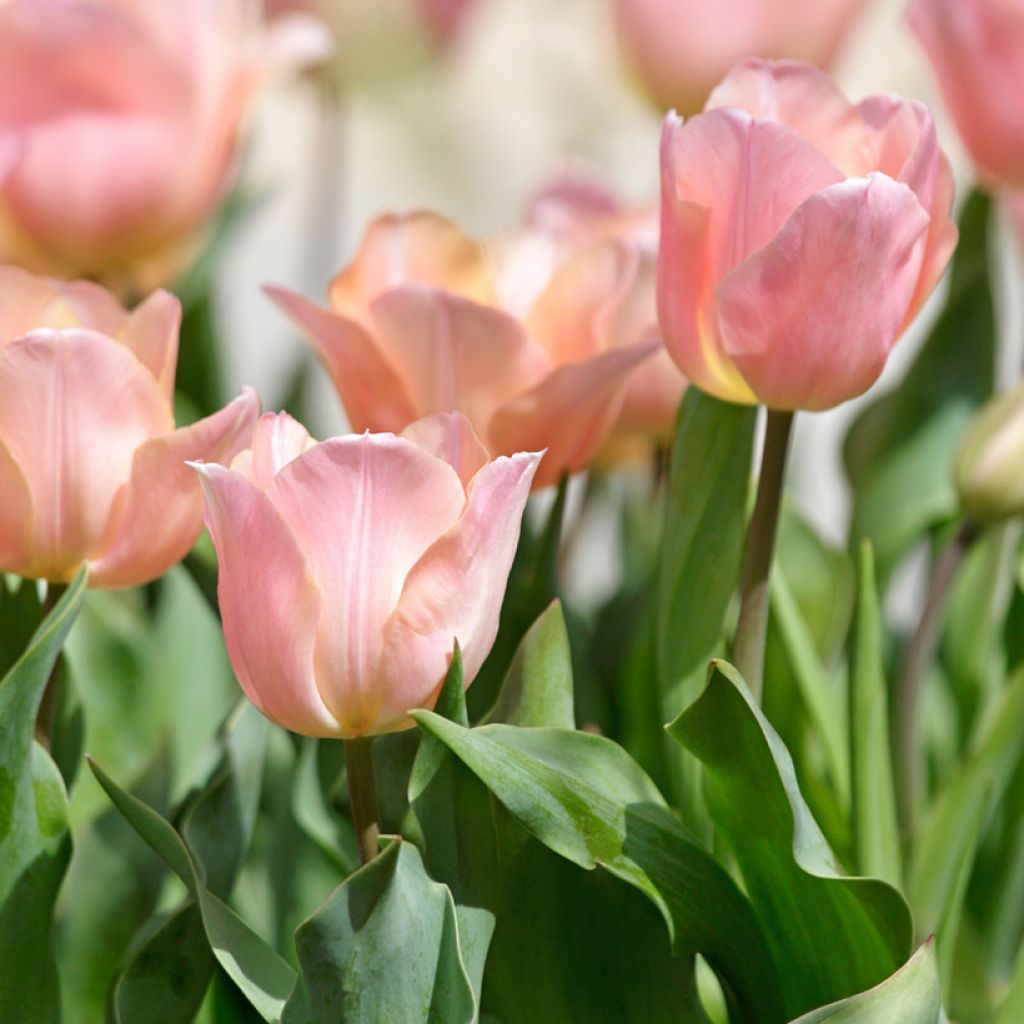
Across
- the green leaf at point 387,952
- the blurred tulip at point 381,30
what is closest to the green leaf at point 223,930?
the green leaf at point 387,952

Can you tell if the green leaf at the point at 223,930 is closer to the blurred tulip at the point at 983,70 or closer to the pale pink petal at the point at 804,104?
the pale pink petal at the point at 804,104

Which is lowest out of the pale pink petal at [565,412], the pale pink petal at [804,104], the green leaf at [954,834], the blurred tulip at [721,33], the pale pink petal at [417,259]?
the green leaf at [954,834]

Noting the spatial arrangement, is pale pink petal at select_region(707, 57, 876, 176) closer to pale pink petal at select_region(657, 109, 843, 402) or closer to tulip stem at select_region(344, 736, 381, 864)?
pale pink petal at select_region(657, 109, 843, 402)

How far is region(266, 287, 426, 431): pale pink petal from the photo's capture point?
0.35m

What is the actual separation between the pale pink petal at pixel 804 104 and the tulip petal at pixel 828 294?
0.10 ft

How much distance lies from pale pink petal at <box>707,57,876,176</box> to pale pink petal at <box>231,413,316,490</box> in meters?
0.12

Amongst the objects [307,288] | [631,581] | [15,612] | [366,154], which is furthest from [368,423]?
[366,154]

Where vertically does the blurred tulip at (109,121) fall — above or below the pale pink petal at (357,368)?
above

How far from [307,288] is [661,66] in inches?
13.5

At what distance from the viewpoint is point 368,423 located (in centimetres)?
36

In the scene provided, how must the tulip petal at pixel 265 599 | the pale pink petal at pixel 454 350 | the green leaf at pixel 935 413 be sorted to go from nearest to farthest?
the tulip petal at pixel 265 599, the pale pink petal at pixel 454 350, the green leaf at pixel 935 413

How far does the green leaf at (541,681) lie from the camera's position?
11.6 inches

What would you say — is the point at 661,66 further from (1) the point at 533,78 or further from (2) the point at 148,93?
(1) the point at 533,78

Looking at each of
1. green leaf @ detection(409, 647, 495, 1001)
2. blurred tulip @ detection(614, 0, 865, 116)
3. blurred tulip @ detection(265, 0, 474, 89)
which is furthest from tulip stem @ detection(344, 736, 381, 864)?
blurred tulip @ detection(265, 0, 474, 89)
